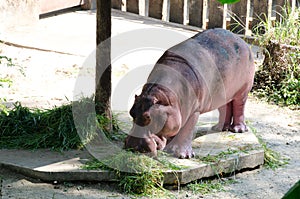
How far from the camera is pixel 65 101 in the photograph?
5.42 metres

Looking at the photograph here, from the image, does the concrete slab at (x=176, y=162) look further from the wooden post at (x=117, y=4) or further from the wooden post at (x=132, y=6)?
the wooden post at (x=117, y=4)

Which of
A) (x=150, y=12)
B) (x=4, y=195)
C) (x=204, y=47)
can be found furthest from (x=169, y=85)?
(x=150, y=12)

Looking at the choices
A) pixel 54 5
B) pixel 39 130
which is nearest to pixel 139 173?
pixel 39 130

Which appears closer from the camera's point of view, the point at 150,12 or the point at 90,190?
the point at 90,190

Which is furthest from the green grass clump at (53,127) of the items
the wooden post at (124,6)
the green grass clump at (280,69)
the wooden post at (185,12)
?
the wooden post at (124,6)

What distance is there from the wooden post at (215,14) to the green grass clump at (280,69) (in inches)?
78.4

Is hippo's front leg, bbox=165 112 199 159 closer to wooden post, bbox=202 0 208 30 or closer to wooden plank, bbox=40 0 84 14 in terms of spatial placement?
wooden post, bbox=202 0 208 30

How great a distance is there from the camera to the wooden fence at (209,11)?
8039 mm

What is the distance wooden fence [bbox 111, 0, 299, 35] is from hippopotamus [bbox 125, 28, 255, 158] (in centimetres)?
348

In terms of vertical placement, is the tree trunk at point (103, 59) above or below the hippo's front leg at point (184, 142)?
above

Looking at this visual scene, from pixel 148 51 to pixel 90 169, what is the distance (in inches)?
151

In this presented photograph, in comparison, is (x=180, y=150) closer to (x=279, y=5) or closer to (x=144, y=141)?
(x=144, y=141)

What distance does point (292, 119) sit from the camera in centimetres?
544

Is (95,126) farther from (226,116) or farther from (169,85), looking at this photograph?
(226,116)
